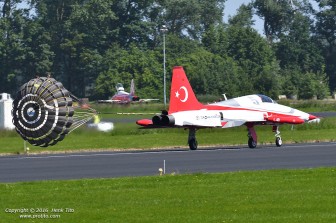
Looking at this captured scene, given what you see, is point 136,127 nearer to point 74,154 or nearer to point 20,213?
point 74,154

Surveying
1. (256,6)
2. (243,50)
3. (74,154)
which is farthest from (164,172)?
(256,6)

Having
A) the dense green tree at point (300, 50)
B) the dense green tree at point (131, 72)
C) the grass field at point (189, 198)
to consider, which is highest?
the dense green tree at point (300, 50)

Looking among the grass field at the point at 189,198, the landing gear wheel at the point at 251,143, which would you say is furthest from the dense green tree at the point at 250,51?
the grass field at the point at 189,198

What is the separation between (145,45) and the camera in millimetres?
132500

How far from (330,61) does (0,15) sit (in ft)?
142

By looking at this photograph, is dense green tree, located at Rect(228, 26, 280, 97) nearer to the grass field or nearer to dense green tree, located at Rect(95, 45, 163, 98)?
dense green tree, located at Rect(95, 45, 163, 98)

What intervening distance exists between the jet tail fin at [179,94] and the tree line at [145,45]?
5723 cm

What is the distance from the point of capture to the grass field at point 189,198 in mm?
21781

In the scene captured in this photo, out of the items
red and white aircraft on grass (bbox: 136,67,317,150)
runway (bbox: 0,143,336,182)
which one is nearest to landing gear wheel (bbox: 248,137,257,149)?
red and white aircraft on grass (bbox: 136,67,317,150)

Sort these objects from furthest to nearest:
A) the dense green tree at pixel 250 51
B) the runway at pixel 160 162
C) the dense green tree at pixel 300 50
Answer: the dense green tree at pixel 300 50, the dense green tree at pixel 250 51, the runway at pixel 160 162

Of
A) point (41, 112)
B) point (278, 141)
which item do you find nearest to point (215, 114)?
point (278, 141)

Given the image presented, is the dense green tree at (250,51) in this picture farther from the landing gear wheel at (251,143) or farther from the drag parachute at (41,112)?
the drag parachute at (41,112)

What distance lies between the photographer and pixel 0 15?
427 feet

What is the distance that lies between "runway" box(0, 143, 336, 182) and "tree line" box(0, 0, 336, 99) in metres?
58.9
